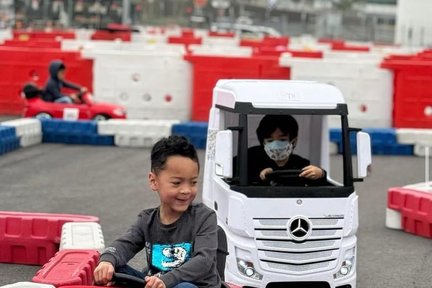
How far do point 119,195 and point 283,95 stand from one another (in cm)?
497

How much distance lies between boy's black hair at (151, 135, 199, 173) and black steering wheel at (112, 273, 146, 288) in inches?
20.7

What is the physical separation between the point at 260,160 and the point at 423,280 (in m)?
1.81

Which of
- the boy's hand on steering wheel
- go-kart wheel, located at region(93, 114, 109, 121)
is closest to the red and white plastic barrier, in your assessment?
the boy's hand on steering wheel

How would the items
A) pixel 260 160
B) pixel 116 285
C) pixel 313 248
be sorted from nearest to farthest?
1. pixel 116 285
2. pixel 313 248
3. pixel 260 160

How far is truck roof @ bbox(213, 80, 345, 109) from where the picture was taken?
800cm

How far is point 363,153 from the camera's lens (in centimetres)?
787

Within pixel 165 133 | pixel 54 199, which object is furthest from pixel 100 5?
pixel 54 199

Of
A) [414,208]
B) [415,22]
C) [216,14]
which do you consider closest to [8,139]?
[414,208]

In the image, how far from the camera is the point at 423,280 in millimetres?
8945

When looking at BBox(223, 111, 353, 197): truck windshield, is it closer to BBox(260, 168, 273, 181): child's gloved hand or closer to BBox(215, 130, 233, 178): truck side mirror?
BBox(260, 168, 273, 181): child's gloved hand

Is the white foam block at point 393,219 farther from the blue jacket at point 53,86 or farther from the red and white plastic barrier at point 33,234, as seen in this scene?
the blue jacket at point 53,86

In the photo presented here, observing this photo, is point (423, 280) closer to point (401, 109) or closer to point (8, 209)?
point (8, 209)

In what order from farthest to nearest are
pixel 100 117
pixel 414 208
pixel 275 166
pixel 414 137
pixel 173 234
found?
pixel 100 117, pixel 414 137, pixel 414 208, pixel 275 166, pixel 173 234

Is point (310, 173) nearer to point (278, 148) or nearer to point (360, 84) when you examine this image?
point (278, 148)
